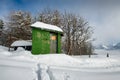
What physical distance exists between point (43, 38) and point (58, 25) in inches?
753

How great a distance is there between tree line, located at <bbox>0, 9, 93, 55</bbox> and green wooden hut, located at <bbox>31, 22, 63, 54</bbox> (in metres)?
16.9

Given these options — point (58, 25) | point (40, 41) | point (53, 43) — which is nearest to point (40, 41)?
point (40, 41)

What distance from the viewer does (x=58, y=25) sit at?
4388cm

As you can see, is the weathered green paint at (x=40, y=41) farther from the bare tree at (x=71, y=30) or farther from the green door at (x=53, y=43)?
the bare tree at (x=71, y=30)

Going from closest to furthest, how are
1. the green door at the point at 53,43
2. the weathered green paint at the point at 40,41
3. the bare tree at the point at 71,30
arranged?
the weathered green paint at the point at 40,41, the green door at the point at 53,43, the bare tree at the point at 71,30

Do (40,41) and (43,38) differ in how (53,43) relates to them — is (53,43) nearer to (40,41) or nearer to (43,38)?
(43,38)

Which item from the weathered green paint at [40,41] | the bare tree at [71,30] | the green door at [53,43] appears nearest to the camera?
the weathered green paint at [40,41]

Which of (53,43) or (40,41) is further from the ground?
(40,41)


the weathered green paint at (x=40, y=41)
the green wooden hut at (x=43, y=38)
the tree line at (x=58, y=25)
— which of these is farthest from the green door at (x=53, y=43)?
the tree line at (x=58, y=25)

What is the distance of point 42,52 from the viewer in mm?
25016

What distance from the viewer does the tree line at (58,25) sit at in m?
44.1

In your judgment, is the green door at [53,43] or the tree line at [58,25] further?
the tree line at [58,25]

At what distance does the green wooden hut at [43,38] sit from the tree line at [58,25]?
16.9m

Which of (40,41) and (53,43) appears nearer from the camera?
(40,41)
